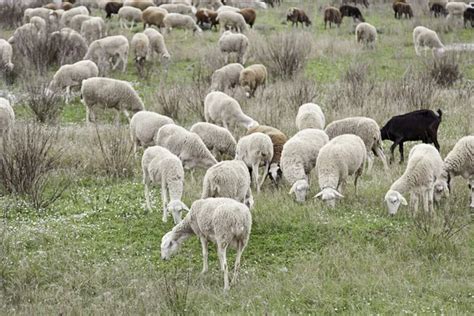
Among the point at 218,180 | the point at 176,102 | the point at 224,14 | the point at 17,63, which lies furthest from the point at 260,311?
the point at 224,14

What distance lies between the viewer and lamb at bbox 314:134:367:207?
29.0 feet

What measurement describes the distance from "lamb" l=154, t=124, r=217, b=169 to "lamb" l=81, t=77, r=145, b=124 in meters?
3.82

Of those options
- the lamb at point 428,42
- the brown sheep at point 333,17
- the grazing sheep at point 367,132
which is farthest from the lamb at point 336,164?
the brown sheep at point 333,17

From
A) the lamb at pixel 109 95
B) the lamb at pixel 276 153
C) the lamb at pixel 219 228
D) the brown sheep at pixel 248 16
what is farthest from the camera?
the brown sheep at pixel 248 16

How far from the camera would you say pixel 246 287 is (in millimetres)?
6883

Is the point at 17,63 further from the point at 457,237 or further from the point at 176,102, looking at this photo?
the point at 457,237

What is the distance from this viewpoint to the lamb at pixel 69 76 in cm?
1598

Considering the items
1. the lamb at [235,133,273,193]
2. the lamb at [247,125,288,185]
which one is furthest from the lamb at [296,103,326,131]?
the lamb at [235,133,273,193]

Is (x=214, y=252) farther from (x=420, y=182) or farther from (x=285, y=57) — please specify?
(x=285, y=57)

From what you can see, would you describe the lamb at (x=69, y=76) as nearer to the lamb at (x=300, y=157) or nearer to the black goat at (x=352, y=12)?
the lamb at (x=300, y=157)

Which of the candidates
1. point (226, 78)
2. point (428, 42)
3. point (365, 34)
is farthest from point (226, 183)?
point (365, 34)

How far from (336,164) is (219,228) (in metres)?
2.77

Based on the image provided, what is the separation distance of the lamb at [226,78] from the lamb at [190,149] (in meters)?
6.14

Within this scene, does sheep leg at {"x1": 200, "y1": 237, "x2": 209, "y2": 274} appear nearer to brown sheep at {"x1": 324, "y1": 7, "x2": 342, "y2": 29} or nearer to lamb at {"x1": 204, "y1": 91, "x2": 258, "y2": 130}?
lamb at {"x1": 204, "y1": 91, "x2": 258, "y2": 130}
